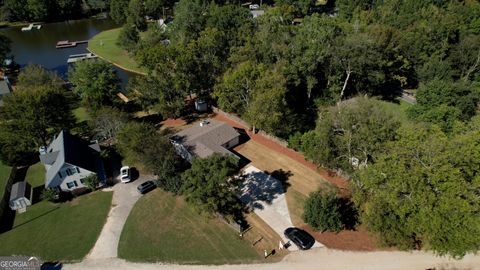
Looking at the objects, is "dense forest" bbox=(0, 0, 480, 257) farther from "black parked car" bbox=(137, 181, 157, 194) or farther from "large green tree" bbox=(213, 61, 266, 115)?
"black parked car" bbox=(137, 181, 157, 194)

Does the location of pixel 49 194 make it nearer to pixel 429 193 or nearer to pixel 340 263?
pixel 340 263

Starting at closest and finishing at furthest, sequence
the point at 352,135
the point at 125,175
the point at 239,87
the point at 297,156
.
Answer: the point at 352,135
the point at 125,175
the point at 297,156
the point at 239,87

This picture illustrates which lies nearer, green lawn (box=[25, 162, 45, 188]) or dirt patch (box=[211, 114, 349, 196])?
dirt patch (box=[211, 114, 349, 196])

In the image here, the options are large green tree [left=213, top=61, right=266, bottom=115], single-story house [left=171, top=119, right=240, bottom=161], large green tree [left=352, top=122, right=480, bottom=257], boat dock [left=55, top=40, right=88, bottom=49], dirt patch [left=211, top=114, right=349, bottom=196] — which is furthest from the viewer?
boat dock [left=55, top=40, right=88, bottom=49]

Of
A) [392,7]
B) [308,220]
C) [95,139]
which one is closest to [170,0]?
[392,7]

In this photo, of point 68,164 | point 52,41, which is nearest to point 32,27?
point 52,41

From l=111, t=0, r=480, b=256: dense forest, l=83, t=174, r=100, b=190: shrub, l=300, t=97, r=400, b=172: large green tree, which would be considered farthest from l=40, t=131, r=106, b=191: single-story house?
l=300, t=97, r=400, b=172: large green tree

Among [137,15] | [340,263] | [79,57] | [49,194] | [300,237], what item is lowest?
Result: [340,263]
